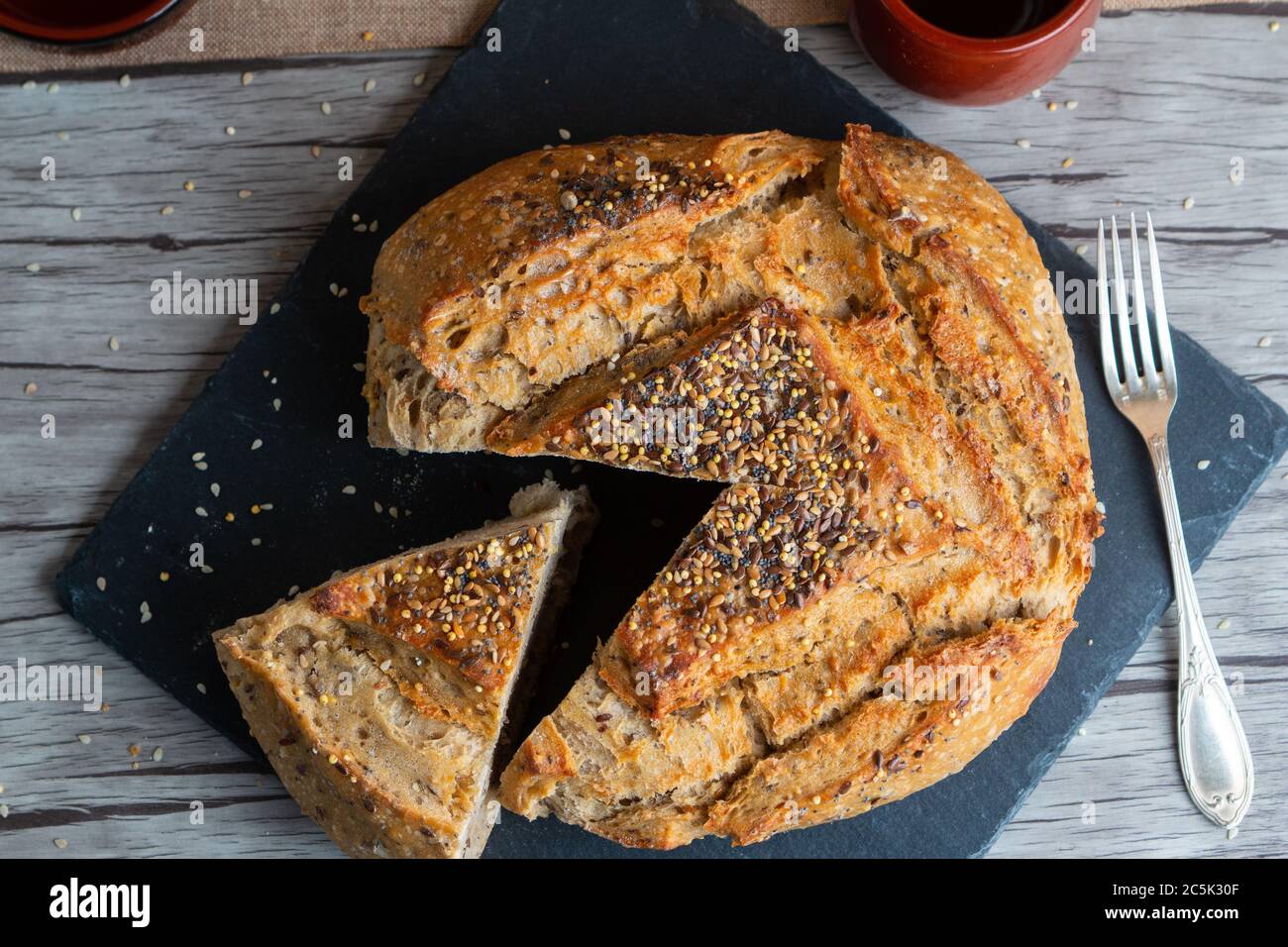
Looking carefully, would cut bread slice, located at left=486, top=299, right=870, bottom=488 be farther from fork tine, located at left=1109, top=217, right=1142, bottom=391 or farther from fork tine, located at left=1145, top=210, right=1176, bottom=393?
fork tine, located at left=1145, top=210, right=1176, bottom=393

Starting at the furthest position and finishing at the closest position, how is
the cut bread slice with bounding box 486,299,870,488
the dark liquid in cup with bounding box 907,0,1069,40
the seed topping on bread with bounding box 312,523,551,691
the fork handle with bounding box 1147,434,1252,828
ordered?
the fork handle with bounding box 1147,434,1252,828
the dark liquid in cup with bounding box 907,0,1069,40
the seed topping on bread with bounding box 312,523,551,691
the cut bread slice with bounding box 486,299,870,488

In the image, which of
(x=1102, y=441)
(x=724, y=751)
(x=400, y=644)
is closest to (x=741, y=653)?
(x=724, y=751)

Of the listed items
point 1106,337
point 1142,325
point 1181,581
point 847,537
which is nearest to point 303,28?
point 847,537

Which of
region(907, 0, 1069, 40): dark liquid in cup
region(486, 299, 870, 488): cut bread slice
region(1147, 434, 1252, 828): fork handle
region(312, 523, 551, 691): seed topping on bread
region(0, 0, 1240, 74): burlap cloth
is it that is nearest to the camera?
region(486, 299, 870, 488): cut bread slice

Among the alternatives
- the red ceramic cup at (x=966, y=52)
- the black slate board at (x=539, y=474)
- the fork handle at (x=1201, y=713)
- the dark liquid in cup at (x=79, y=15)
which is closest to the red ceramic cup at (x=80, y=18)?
the dark liquid in cup at (x=79, y=15)

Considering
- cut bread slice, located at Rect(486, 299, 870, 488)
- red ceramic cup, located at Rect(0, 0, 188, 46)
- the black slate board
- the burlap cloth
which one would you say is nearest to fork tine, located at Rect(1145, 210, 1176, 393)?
the black slate board

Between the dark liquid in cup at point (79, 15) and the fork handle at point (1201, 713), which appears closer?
the dark liquid in cup at point (79, 15)

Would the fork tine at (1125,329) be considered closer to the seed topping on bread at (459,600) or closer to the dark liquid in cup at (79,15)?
the seed topping on bread at (459,600)

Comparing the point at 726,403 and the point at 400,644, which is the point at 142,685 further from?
the point at 726,403
